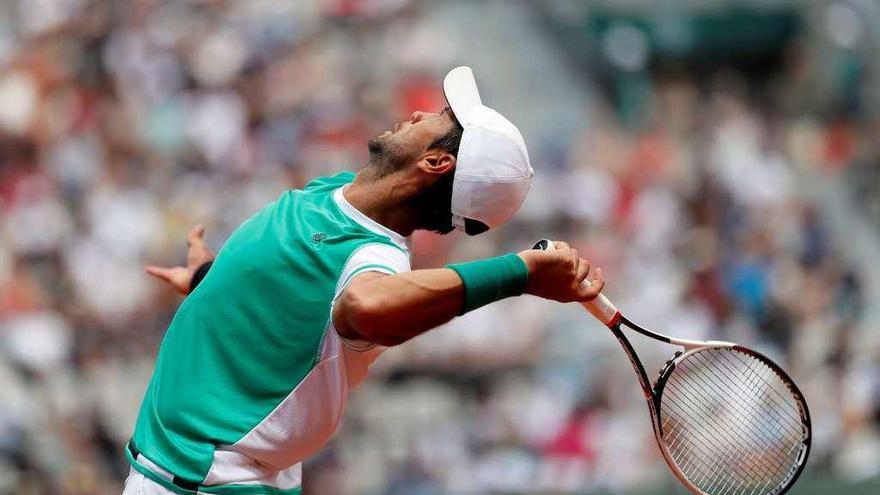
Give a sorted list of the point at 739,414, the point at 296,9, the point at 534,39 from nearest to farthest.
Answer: the point at 739,414 < the point at 296,9 < the point at 534,39

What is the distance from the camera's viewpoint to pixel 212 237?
362 inches

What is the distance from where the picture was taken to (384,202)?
383 cm

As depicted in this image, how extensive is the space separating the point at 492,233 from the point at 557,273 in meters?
6.63

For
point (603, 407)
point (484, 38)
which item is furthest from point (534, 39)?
point (603, 407)

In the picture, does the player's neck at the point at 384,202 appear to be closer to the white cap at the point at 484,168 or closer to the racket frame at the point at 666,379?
the white cap at the point at 484,168

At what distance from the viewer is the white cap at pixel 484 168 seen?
3803 mm

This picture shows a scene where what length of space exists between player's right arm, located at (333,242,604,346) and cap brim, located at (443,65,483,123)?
0.54 meters

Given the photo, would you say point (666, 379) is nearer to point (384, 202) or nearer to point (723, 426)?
point (723, 426)

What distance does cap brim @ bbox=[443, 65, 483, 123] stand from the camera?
Result: 390cm

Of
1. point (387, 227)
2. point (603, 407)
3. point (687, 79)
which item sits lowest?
point (603, 407)

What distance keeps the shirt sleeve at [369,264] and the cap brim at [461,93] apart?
1.56ft

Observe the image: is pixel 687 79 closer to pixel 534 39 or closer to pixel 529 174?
pixel 534 39

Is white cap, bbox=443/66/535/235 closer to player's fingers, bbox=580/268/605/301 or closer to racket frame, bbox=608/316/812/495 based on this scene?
player's fingers, bbox=580/268/605/301

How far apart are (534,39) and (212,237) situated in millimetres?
3659
